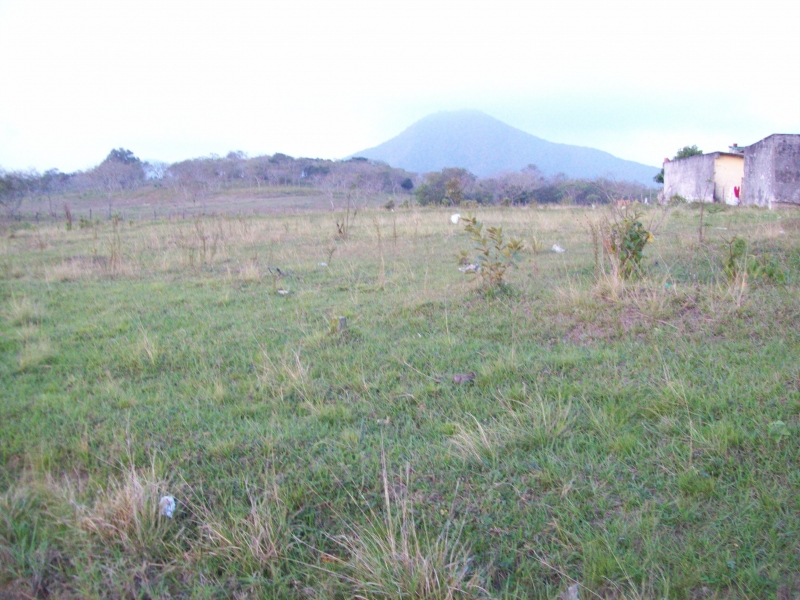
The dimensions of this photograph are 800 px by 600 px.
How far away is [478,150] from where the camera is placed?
136875 millimetres

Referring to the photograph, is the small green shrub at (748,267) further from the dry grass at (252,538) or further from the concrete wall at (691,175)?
the concrete wall at (691,175)

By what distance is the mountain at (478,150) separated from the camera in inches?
4958

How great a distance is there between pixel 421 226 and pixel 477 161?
119 metres

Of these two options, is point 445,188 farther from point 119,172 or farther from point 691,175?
point 119,172

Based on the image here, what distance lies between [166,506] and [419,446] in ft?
4.21

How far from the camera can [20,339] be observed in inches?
204

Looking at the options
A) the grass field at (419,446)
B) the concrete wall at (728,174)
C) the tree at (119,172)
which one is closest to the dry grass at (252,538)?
the grass field at (419,446)

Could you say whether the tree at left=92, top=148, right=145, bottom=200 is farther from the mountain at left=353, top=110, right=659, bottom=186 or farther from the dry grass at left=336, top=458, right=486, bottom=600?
the mountain at left=353, top=110, right=659, bottom=186

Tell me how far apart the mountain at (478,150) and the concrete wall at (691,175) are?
285 ft

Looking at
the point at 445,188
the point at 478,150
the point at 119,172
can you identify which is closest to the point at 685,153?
the point at 445,188

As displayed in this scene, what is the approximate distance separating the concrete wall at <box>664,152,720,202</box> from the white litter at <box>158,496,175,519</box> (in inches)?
965

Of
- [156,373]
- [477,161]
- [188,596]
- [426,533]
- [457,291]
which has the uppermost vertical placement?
[477,161]

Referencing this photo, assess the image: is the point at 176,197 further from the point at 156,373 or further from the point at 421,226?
the point at 156,373

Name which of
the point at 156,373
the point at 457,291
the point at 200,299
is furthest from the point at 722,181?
the point at 156,373
